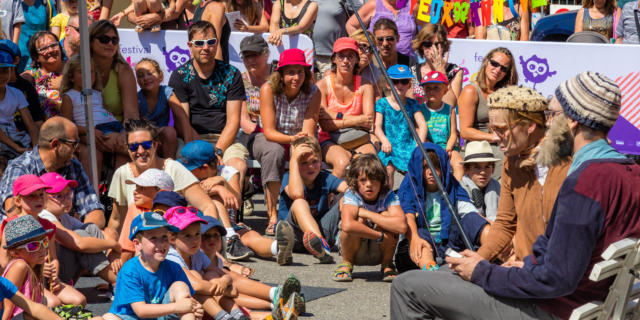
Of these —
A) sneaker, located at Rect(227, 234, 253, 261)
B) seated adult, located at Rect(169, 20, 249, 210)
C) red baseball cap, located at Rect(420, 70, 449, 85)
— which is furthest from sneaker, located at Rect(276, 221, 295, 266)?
red baseball cap, located at Rect(420, 70, 449, 85)

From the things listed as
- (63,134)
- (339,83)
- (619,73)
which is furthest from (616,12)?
(63,134)

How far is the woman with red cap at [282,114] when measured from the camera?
774 cm

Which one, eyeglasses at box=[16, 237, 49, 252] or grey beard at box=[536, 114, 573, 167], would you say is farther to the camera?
eyeglasses at box=[16, 237, 49, 252]

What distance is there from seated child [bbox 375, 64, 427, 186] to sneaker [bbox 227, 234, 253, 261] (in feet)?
5.58

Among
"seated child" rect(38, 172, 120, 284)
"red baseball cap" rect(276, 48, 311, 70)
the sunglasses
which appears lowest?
"seated child" rect(38, 172, 120, 284)

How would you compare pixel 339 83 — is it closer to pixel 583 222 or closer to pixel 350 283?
pixel 350 283

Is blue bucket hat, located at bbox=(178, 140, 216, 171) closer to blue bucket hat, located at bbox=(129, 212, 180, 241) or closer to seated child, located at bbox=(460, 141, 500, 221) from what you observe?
seated child, located at bbox=(460, 141, 500, 221)

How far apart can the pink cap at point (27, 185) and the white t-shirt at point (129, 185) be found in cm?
97

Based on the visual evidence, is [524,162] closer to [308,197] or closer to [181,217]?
[181,217]

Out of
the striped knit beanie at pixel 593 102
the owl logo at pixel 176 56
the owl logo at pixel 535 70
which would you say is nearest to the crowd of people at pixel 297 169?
the striped knit beanie at pixel 593 102

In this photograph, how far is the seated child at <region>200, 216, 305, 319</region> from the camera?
5.31 metres

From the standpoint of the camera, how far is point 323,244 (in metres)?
6.72

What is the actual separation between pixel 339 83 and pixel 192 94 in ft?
4.41

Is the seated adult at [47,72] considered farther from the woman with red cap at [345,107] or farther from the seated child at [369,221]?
the seated child at [369,221]
